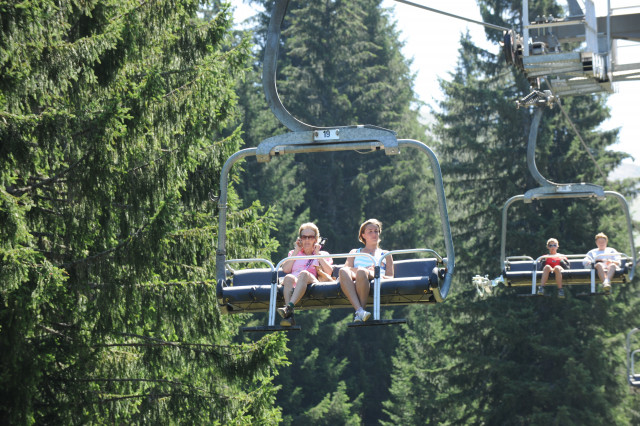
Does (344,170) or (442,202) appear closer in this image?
(442,202)

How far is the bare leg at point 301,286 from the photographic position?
26.9 feet

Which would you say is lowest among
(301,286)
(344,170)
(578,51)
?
(301,286)

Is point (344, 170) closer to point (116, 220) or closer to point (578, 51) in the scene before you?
point (116, 220)

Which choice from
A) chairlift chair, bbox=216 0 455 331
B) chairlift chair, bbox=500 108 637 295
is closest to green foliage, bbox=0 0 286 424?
chairlift chair, bbox=216 0 455 331

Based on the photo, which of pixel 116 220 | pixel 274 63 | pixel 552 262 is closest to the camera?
pixel 274 63

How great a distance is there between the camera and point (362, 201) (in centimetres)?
4109

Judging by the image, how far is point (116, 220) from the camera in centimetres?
1215

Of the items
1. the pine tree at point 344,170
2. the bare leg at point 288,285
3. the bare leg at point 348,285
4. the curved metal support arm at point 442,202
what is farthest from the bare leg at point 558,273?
the pine tree at point 344,170

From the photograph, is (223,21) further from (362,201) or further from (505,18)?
(362,201)

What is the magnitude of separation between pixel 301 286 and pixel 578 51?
4.98 m

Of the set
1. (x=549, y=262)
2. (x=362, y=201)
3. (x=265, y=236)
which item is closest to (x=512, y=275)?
(x=549, y=262)

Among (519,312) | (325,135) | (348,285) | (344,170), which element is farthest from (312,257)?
(344,170)

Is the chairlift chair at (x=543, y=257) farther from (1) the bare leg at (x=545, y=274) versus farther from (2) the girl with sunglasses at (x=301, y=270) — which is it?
(2) the girl with sunglasses at (x=301, y=270)

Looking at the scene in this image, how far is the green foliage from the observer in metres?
10.5
